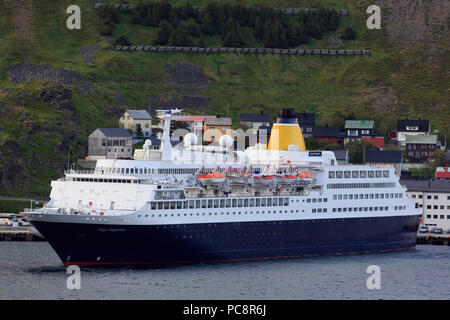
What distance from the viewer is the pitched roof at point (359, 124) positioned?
14312 centimetres

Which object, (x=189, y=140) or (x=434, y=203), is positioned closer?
(x=189, y=140)

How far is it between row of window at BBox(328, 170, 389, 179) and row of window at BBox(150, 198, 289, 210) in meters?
5.48

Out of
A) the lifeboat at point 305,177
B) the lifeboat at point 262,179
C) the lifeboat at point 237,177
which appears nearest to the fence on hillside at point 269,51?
the lifeboat at point 305,177

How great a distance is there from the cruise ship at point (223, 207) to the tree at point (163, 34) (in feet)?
270

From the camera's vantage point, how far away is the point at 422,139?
137500mm

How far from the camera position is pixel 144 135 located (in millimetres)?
135125

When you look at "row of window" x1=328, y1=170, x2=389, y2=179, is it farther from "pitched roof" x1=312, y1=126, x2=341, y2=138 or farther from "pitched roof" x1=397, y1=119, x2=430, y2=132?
"pitched roof" x1=397, y1=119, x2=430, y2=132

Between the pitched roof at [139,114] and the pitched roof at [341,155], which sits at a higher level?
the pitched roof at [139,114]

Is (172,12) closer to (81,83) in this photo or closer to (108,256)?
(81,83)

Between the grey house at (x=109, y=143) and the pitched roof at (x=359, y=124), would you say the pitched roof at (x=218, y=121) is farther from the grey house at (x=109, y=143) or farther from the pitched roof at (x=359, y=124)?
the pitched roof at (x=359, y=124)

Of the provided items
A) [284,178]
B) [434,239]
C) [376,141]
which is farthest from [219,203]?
[376,141]

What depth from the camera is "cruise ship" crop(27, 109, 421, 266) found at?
7050 cm

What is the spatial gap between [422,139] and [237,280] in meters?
74.5

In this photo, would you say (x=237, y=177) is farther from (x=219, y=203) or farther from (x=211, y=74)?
(x=211, y=74)
